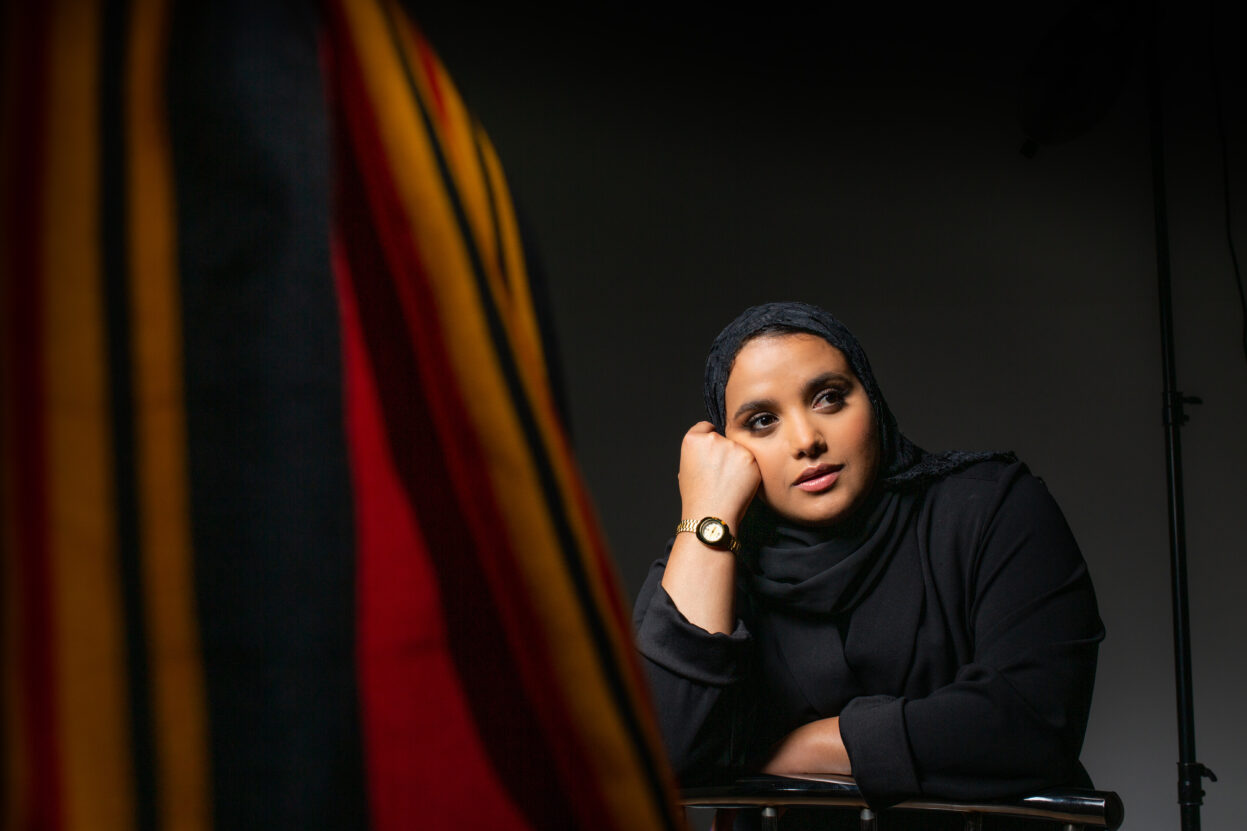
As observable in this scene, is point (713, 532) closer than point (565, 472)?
No

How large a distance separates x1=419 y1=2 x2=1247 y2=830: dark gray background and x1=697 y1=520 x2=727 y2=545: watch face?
18cm

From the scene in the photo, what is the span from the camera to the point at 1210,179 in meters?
1.12

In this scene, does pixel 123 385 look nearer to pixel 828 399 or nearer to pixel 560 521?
pixel 560 521

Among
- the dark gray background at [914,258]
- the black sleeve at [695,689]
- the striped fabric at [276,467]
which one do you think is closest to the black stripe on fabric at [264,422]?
the striped fabric at [276,467]

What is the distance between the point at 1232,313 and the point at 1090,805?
0.76 meters

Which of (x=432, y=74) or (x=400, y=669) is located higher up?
(x=432, y=74)

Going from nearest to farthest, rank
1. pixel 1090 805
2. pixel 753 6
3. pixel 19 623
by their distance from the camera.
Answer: pixel 19 623
pixel 1090 805
pixel 753 6

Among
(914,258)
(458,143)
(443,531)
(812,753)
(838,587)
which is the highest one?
(914,258)

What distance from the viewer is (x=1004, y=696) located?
67cm

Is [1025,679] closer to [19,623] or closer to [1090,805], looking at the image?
[1090,805]

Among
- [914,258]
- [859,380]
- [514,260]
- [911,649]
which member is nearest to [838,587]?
[911,649]

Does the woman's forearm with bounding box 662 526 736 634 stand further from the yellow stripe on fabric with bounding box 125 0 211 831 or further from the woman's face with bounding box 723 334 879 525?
the yellow stripe on fabric with bounding box 125 0 211 831

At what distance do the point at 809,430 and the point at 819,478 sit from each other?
0.15 ft

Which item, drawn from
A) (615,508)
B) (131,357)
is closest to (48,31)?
(131,357)
